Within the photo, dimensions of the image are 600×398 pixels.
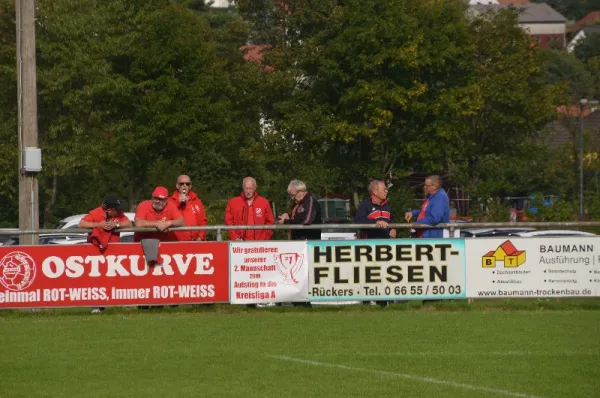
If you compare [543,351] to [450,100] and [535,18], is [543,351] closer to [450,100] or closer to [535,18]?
[450,100]

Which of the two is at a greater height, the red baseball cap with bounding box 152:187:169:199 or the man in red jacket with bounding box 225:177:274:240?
the red baseball cap with bounding box 152:187:169:199

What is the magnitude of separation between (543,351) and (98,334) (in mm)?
5509

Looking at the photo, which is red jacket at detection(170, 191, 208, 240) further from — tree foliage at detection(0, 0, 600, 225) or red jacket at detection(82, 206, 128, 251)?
tree foliage at detection(0, 0, 600, 225)

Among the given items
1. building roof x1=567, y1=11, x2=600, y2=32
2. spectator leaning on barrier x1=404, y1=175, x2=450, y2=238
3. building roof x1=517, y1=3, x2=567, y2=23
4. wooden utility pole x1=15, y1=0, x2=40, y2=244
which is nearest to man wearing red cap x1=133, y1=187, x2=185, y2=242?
spectator leaning on barrier x1=404, y1=175, x2=450, y2=238

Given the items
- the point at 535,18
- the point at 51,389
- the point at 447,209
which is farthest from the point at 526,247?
the point at 535,18

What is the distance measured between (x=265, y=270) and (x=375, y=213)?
2086mm

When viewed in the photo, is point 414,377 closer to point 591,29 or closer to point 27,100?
point 27,100

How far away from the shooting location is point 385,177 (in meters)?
59.1

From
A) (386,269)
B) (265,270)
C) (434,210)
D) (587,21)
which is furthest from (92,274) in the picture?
(587,21)

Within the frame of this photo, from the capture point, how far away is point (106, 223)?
61.2 feet

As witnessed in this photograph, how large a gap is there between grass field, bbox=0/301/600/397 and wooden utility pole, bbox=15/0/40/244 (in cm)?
385

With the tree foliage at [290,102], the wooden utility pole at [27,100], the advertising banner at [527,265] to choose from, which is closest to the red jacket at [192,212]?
the wooden utility pole at [27,100]

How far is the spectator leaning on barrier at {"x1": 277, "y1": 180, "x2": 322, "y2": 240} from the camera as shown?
63.7ft

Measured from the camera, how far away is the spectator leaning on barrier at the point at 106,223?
18.6 metres
